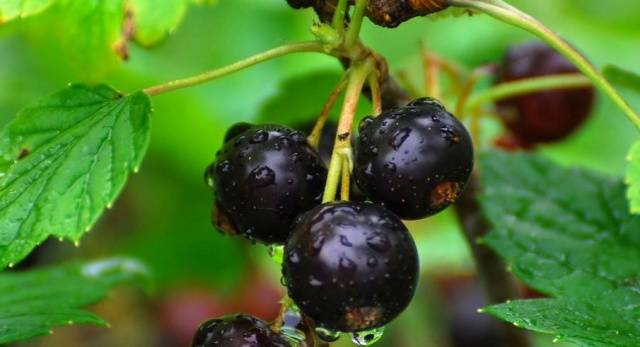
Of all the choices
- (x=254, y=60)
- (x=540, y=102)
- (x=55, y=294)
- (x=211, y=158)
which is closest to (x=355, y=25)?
(x=254, y=60)

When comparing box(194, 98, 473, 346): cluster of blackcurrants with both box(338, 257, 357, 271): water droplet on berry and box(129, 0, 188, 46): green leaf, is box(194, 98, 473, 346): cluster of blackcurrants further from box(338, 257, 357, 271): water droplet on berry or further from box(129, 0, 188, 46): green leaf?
Answer: box(129, 0, 188, 46): green leaf

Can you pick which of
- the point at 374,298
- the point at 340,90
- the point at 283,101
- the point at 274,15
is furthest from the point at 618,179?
the point at 274,15

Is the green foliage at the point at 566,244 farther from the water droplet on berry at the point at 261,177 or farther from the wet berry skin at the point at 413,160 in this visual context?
the water droplet on berry at the point at 261,177

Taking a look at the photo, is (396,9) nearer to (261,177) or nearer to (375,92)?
(375,92)

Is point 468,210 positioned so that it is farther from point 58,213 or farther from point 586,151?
point 586,151

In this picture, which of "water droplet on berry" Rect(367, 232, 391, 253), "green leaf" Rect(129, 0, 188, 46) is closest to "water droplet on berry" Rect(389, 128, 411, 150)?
"water droplet on berry" Rect(367, 232, 391, 253)

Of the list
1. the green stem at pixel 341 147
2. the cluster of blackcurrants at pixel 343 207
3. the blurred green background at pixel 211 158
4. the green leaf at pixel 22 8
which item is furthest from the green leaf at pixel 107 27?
the blurred green background at pixel 211 158
